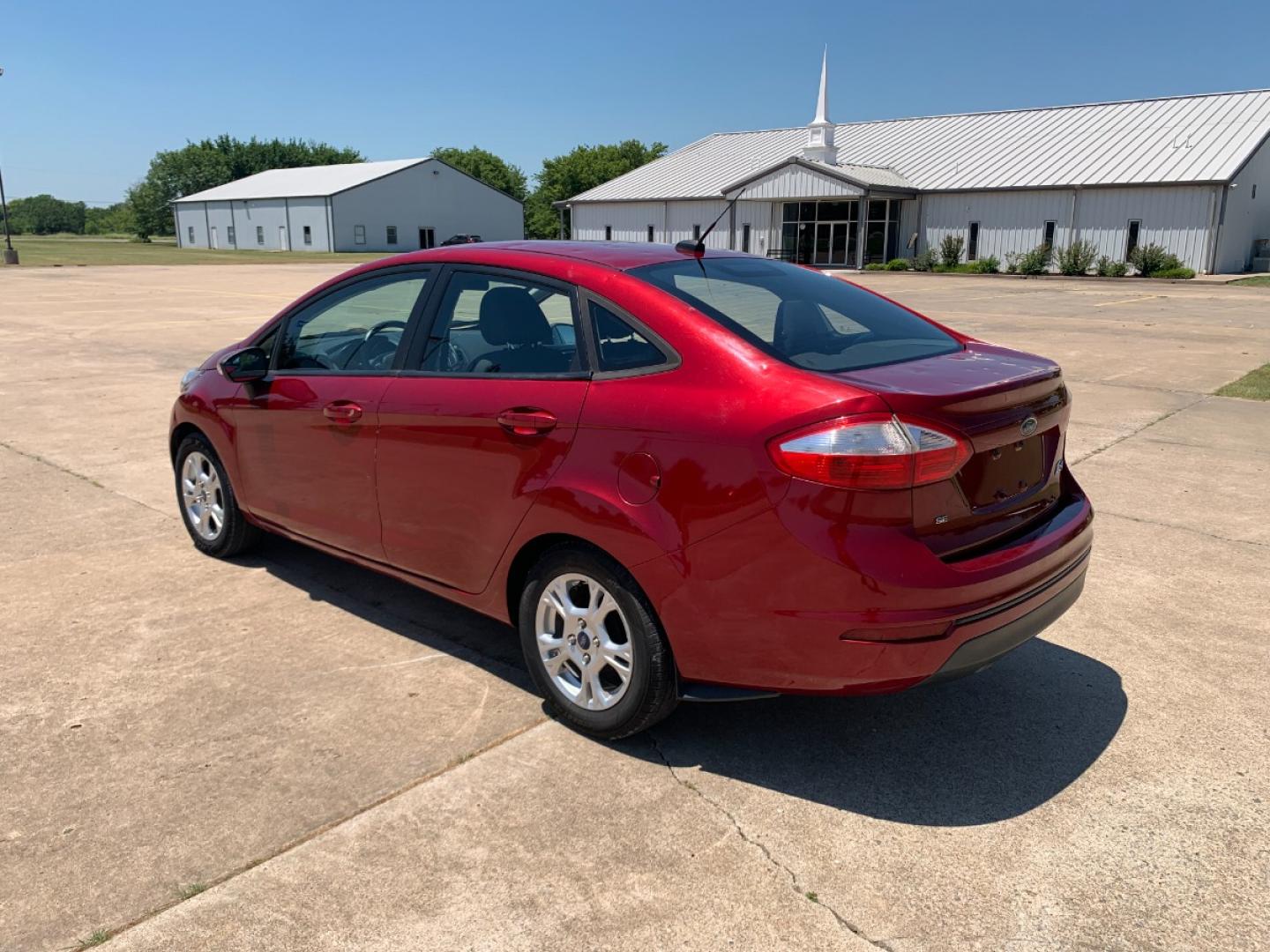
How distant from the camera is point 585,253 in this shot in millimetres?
3863

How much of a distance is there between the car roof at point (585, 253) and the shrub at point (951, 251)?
45.4 meters

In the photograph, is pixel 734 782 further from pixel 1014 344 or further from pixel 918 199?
pixel 918 199

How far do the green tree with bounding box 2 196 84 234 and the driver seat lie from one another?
167918 mm

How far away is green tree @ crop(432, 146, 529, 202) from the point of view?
120 metres

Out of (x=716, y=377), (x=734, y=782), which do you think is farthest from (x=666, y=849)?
(x=716, y=377)

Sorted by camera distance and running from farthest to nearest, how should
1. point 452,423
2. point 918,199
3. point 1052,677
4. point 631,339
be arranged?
1. point 918,199
2. point 1052,677
3. point 452,423
4. point 631,339

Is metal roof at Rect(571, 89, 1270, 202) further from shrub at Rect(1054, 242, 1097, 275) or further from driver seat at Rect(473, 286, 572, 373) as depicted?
driver seat at Rect(473, 286, 572, 373)

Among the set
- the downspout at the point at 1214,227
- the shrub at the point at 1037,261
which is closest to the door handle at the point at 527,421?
the downspout at the point at 1214,227

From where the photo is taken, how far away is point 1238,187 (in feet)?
134

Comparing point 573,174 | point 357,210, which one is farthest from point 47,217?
point 357,210

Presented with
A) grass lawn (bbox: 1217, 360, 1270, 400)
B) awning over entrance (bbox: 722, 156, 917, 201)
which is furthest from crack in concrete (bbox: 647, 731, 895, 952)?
awning over entrance (bbox: 722, 156, 917, 201)

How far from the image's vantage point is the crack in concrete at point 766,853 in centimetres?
258

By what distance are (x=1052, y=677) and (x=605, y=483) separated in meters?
2.13

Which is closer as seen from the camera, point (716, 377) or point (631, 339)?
point (716, 377)
